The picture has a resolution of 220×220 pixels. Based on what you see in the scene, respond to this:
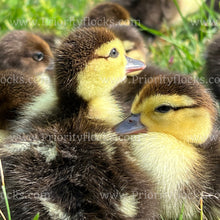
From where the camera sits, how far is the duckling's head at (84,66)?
1.66 meters

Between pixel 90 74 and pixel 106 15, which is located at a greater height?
pixel 90 74

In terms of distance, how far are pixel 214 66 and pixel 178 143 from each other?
655 mm

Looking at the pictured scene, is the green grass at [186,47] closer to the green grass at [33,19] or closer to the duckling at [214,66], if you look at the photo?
the duckling at [214,66]

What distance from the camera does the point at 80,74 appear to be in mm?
1664

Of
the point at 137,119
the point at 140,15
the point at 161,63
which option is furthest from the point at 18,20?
the point at 137,119

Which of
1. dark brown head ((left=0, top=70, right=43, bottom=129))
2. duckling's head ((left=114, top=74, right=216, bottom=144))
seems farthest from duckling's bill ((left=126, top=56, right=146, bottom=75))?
dark brown head ((left=0, top=70, right=43, bottom=129))

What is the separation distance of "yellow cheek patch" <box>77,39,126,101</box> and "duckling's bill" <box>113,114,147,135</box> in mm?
142

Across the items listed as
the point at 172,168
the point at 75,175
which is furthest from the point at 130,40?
the point at 75,175

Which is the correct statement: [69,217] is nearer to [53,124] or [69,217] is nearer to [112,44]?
[53,124]

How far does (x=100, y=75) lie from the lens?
172 cm

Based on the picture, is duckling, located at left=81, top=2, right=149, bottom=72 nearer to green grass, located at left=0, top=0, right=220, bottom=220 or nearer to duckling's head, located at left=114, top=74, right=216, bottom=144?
green grass, located at left=0, top=0, right=220, bottom=220

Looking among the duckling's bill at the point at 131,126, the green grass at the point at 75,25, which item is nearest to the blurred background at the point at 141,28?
the green grass at the point at 75,25

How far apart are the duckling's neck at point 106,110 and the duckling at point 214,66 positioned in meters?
0.54

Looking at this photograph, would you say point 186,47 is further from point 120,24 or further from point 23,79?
point 23,79
